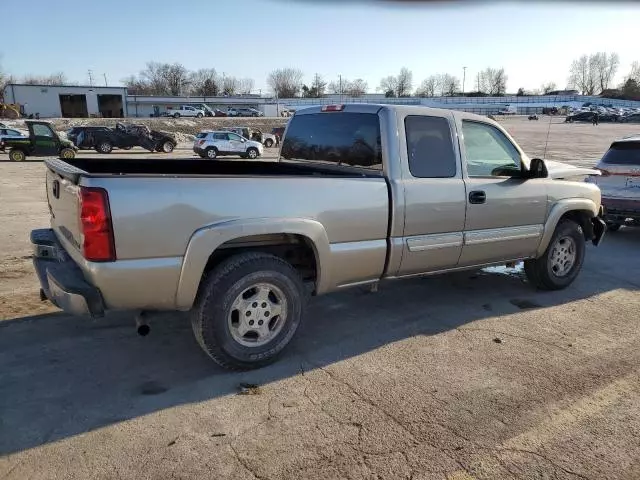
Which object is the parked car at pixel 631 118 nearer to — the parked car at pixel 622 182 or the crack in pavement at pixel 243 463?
the parked car at pixel 622 182

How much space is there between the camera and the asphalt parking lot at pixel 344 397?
9.27ft

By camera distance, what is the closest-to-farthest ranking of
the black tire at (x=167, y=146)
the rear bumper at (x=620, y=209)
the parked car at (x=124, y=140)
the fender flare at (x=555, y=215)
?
1. the fender flare at (x=555, y=215)
2. the rear bumper at (x=620, y=209)
3. the parked car at (x=124, y=140)
4. the black tire at (x=167, y=146)

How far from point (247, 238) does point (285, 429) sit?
1337mm

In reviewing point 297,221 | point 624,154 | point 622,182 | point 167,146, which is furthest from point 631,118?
point 297,221

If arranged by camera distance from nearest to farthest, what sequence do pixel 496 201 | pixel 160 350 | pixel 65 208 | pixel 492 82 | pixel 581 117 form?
pixel 65 208
pixel 160 350
pixel 496 201
pixel 581 117
pixel 492 82

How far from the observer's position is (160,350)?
418cm

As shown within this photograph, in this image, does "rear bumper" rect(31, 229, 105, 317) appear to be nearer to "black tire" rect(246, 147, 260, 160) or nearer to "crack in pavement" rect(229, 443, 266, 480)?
"crack in pavement" rect(229, 443, 266, 480)

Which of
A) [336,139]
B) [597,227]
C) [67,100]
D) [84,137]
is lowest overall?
[597,227]

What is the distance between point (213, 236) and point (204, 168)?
2272mm

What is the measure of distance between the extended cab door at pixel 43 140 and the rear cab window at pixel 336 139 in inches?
907

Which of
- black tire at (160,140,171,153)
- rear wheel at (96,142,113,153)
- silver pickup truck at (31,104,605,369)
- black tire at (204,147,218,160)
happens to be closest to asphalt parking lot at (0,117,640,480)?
silver pickup truck at (31,104,605,369)

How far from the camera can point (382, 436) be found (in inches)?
121

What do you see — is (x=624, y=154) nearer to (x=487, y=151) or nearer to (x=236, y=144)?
(x=487, y=151)

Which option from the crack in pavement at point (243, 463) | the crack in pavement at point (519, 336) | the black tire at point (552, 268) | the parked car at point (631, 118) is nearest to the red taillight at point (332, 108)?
the crack in pavement at point (519, 336)
